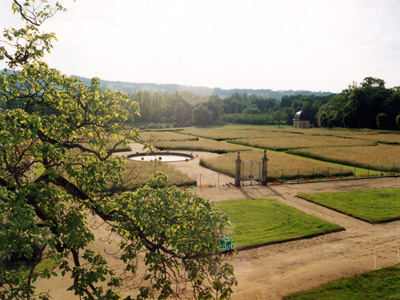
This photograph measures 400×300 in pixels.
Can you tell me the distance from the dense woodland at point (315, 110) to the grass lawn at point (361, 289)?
9449 centimetres

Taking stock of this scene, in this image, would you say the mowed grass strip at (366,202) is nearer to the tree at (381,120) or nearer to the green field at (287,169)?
the green field at (287,169)

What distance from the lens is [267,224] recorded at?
22.3 m

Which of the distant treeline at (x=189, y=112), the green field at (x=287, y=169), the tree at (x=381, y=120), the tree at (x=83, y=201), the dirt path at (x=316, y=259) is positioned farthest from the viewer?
the distant treeline at (x=189, y=112)

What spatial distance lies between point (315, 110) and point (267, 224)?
131m

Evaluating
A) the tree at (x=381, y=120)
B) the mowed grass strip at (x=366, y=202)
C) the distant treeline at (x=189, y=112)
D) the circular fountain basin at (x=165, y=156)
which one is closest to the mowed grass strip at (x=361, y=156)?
the mowed grass strip at (x=366, y=202)

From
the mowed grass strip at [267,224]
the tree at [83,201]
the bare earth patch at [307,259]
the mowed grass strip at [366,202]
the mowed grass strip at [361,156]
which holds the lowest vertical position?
the bare earth patch at [307,259]

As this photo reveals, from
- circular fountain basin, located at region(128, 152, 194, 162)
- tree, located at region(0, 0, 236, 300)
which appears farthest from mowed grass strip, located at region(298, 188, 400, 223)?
circular fountain basin, located at region(128, 152, 194, 162)

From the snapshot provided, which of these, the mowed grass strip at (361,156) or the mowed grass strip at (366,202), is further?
the mowed grass strip at (361,156)

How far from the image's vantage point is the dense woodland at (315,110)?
10600cm

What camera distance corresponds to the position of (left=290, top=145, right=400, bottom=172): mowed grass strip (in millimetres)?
44562

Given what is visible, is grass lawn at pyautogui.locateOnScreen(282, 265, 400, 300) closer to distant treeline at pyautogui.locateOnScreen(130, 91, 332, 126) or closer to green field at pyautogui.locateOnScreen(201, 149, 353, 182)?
green field at pyautogui.locateOnScreen(201, 149, 353, 182)

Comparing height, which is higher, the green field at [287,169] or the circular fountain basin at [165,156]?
the green field at [287,169]

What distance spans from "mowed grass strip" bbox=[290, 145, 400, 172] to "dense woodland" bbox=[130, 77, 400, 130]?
48.6m

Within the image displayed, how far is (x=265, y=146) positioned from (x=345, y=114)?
58576 millimetres
